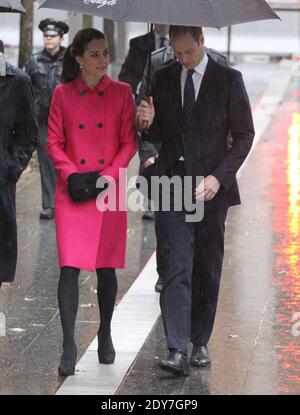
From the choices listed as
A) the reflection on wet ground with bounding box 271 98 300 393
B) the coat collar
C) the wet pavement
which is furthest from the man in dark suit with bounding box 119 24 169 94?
the coat collar

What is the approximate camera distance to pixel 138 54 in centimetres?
1019

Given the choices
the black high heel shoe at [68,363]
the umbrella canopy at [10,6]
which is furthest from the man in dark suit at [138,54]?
the black high heel shoe at [68,363]

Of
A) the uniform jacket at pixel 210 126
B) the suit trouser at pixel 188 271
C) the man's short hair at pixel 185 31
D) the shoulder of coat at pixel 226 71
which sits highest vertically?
the man's short hair at pixel 185 31

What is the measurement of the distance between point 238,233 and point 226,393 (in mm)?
4766

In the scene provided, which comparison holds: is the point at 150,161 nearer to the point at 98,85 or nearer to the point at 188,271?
the point at 98,85

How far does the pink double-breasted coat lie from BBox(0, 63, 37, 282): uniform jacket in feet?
0.61

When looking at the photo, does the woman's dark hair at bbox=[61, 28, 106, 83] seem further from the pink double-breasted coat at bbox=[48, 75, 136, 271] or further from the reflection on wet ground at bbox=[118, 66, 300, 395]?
the reflection on wet ground at bbox=[118, 66, 300, 395]

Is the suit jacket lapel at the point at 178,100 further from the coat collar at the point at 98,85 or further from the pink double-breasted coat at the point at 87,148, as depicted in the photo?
the coat collar at the point at 98,85

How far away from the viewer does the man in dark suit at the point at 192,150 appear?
7109 mm

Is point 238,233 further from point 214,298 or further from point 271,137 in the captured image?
point 271,137

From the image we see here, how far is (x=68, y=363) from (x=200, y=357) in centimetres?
79

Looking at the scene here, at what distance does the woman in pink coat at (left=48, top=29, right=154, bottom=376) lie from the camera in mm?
7145

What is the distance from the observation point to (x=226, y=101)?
7.13m

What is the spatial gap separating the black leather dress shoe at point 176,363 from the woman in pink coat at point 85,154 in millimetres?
535
